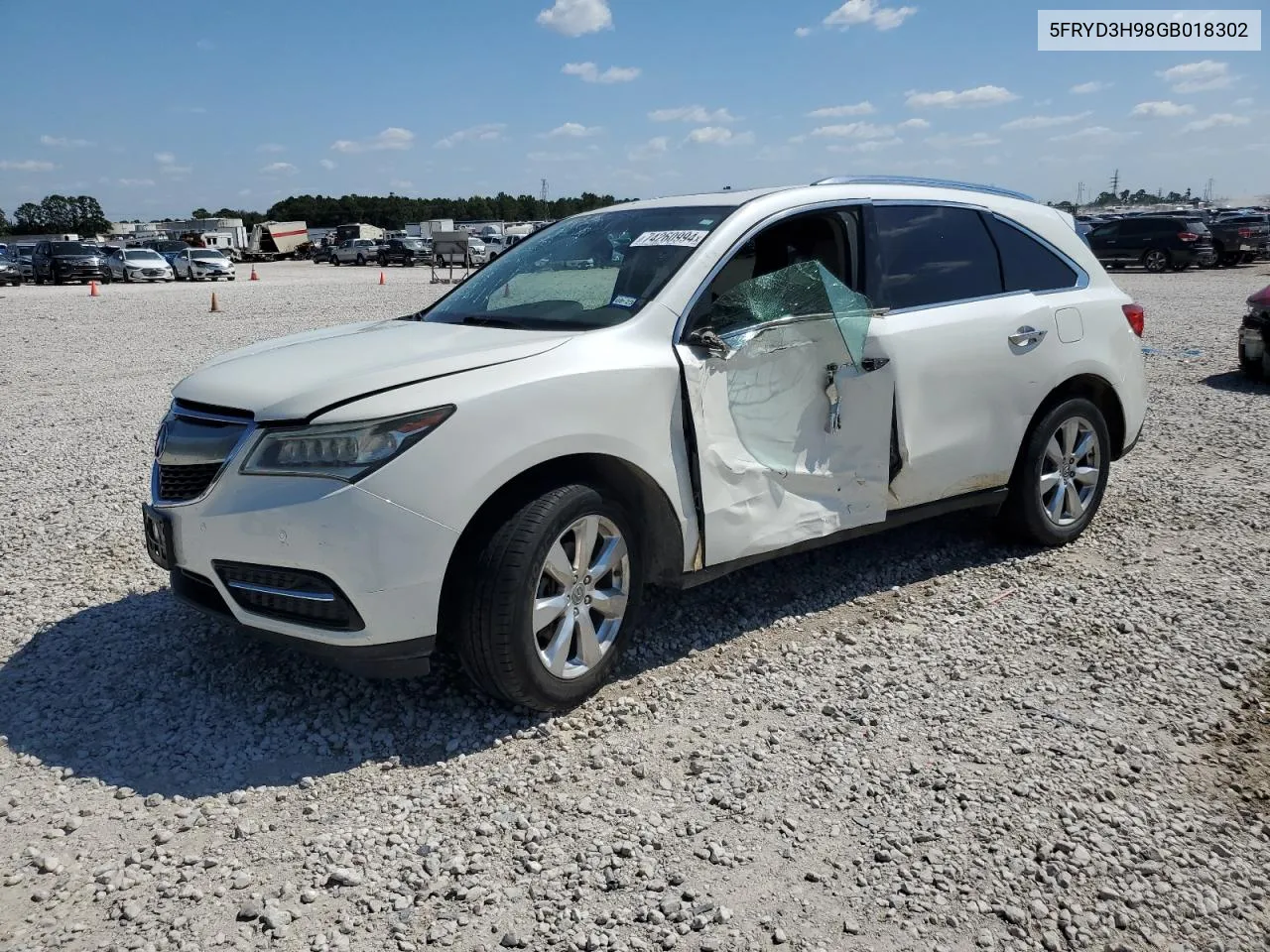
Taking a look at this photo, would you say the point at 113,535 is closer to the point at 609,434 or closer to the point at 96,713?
the point at 96,713

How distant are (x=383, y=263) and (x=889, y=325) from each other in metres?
52.6

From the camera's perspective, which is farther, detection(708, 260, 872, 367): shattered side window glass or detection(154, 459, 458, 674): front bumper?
detection(708, 260, 872, 367): shattered side window glass

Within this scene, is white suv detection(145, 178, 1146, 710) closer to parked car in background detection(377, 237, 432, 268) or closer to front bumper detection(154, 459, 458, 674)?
front bumper detection(154, 459, 458, 674)

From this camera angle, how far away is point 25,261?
1570 inches

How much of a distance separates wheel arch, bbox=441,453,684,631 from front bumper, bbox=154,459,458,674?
0.48 feet

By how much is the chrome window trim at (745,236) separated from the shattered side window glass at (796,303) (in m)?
0.11

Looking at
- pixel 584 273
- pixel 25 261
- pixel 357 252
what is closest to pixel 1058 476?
pixel 584 273

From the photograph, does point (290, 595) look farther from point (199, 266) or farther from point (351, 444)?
point (199, 266)

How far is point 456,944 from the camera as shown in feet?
8.33

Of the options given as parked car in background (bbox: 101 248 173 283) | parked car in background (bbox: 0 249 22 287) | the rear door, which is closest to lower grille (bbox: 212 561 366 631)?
the rear door

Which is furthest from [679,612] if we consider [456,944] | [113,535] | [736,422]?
[113,535]

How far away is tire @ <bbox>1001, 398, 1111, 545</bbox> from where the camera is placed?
16.9ft

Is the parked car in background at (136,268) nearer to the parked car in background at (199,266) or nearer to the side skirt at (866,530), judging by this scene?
the parked car in background at (199,266)

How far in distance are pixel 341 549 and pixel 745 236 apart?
2.08m
